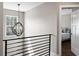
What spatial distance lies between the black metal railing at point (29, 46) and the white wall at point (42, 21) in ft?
0.27

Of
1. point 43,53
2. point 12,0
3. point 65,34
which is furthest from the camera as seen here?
point 65,34

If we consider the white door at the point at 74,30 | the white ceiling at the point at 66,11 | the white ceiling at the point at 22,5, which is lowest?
the white door at the point at 74,30

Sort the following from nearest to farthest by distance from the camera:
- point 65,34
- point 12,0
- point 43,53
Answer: point 12,0 → point 43,53 → point 65,34

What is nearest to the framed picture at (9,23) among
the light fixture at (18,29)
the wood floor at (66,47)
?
the light fixture at (18,29)

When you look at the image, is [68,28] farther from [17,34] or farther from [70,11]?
[17,34]

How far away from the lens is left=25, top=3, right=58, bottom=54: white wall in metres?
1.76

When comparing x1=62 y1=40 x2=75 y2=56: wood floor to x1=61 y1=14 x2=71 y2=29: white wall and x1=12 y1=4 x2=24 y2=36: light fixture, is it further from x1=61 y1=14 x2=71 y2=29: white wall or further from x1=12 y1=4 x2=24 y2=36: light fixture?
x1=12 y1=4 x2=24 y2=36: light fixture

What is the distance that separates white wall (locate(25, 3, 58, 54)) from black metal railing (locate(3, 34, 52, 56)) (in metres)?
0.08

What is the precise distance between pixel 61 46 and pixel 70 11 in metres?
0.59

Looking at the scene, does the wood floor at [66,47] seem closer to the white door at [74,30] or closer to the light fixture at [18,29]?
the white door at [74,30]

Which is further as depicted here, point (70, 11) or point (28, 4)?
point (70, 11)

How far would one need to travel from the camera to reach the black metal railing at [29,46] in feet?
5.54

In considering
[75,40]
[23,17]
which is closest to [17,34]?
[23,17]

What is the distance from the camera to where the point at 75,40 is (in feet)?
6.16
